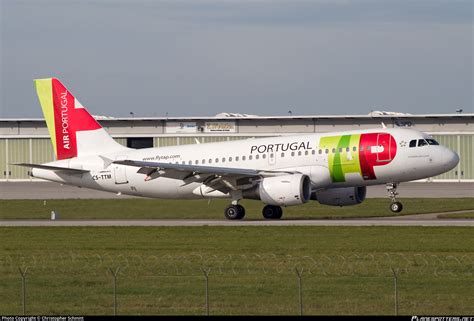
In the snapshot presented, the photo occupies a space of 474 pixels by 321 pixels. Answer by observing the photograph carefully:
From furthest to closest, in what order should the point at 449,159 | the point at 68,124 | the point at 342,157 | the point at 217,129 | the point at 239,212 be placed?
the point at 217,129 < the point at 68,124 < the point at 239,212 < the point at 449,159 < the point at 342,157

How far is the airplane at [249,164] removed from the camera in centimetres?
4931

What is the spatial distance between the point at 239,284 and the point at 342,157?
21.5 meters

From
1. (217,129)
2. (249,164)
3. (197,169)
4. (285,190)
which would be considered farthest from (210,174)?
(217,129)

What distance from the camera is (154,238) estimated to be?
42.2m

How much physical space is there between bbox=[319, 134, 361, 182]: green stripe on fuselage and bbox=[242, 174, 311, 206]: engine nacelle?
1361 millimetres

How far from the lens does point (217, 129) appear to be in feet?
333

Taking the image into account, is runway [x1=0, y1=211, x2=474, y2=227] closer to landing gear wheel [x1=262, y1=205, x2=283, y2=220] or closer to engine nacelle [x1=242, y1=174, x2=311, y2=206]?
landing gear wheel [x1=262, y1=205, x2=283, y2=220]

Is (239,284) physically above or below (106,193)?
below

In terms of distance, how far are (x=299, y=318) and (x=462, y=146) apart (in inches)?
2783

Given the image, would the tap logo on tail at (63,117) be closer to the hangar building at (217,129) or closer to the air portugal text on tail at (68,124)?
the air portugal text on tail at (68,124)

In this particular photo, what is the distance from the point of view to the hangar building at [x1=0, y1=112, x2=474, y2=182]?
91500mm

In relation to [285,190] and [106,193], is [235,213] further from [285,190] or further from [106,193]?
[106,193]

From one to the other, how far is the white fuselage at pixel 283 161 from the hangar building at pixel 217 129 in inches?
1453

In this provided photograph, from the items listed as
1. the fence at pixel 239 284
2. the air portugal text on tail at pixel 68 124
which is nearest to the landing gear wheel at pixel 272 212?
the air portugal text on tail at pixel 68 124
